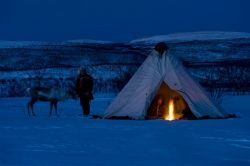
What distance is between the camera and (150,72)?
567 inches

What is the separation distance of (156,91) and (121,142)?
15.3 feet

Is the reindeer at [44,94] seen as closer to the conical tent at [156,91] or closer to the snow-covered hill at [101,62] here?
the conical tent at [156,91]

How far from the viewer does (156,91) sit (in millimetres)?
14258

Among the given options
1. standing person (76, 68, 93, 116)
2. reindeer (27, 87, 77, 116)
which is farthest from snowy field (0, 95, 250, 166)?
standing person (76, 68, 93, 116)

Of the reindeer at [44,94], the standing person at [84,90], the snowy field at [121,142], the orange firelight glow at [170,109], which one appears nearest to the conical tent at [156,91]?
the snowy field at [121,142]

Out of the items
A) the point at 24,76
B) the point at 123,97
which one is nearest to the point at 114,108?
the point at 123,97

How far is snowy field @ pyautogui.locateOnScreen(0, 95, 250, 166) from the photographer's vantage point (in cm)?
790

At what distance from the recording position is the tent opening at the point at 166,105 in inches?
602

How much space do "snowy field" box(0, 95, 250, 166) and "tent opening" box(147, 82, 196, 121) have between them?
188 cm

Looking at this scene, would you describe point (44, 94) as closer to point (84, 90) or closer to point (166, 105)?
point (84, 90)

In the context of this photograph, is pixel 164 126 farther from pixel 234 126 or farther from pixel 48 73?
pixel 48 73

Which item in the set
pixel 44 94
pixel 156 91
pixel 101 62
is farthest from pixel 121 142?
pixel 101 62

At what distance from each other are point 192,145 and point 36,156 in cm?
267

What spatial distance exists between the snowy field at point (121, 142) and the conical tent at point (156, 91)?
0.69 m
